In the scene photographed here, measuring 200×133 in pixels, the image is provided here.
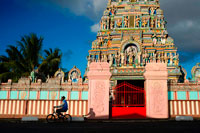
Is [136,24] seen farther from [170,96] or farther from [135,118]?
[135,118]

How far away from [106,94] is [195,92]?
675 centimetres

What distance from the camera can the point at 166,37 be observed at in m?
28.7

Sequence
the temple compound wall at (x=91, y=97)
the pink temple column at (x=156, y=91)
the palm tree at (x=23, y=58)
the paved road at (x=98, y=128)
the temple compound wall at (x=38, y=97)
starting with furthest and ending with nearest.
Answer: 1. the palm tree at (x=23, y=58)
2. the temple compound wall at (x=38, y=97)
3. the temple compound wall at (x=91, y=97)
4. the pink temple column at (x=156, y=91)
5. the paved road at (x=98, y=128)

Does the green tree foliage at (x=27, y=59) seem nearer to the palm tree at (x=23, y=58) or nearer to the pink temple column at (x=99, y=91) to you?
the palm tree at (x=23, y=58)

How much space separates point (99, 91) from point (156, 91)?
337 centimetres

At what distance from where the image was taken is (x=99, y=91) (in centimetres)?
1252

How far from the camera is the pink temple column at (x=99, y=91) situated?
12.3m

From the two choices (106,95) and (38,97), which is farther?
(38,97)

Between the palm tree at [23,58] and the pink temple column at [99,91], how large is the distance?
14.3 m

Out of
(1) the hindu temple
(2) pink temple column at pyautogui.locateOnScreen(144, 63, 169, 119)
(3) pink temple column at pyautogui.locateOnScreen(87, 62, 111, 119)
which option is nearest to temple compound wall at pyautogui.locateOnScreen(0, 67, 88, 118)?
(1) the hindu temple

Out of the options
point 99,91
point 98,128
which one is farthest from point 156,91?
point 98,128

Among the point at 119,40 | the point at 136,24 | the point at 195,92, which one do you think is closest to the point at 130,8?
the point at 136,24

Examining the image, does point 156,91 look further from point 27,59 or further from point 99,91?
point 27,59

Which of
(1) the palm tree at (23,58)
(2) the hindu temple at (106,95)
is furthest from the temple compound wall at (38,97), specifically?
(1) the palm tree at (23,58)
